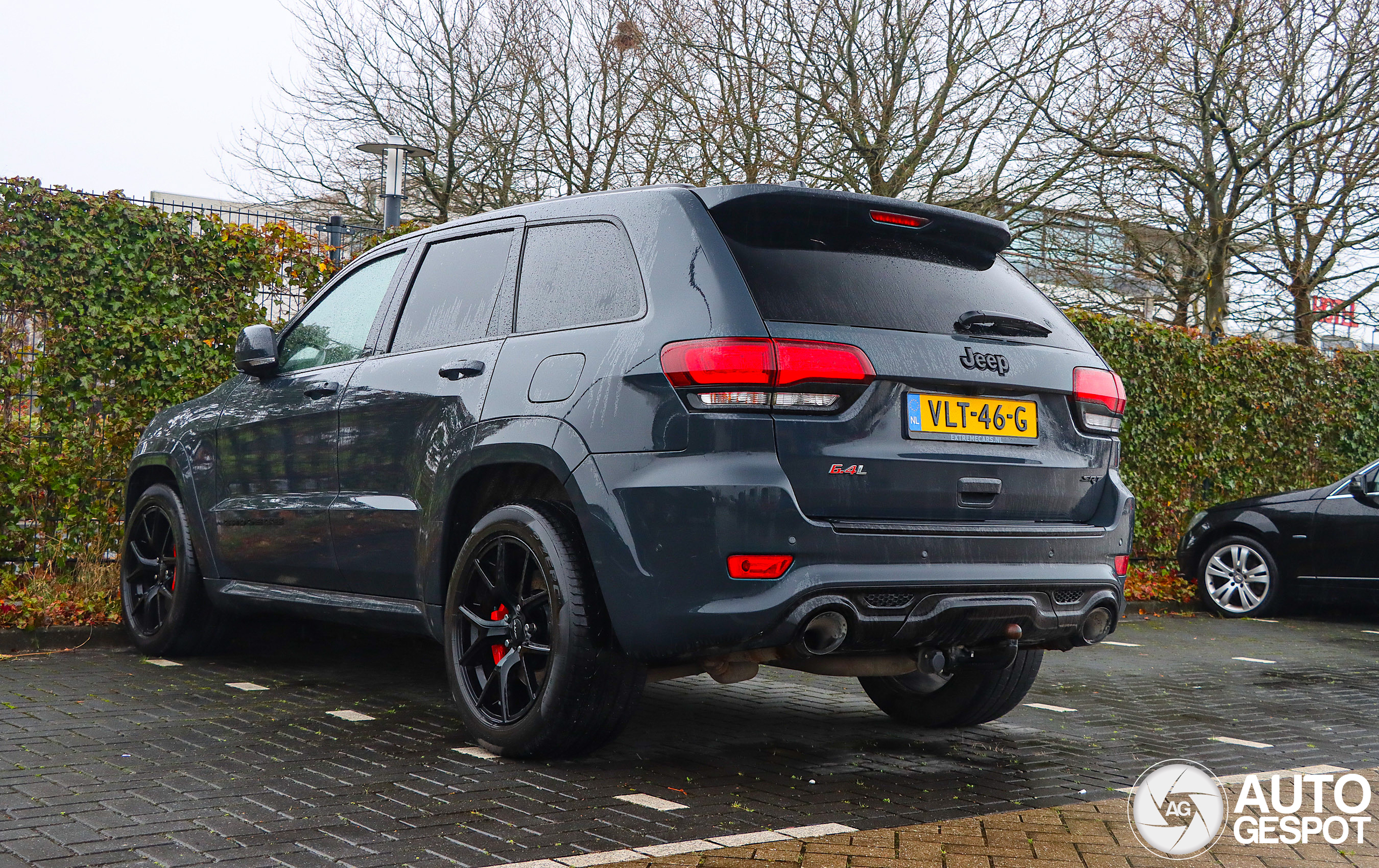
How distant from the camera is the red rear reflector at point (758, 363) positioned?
12.7 feet

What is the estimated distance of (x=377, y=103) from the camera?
23734 millimetres

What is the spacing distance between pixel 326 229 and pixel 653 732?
5387mm

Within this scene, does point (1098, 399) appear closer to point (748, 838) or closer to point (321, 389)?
point (748, 838)

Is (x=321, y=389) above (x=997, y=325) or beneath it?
beneath

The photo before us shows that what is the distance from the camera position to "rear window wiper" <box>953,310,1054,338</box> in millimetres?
4340

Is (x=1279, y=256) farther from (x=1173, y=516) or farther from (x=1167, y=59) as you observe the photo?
(x=1173, y=516)

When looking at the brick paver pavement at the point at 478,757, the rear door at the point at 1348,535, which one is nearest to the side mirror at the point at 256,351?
the brick paver pavement at the point at 478,757

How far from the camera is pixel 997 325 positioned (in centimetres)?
439

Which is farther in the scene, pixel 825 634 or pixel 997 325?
pixel 997 325

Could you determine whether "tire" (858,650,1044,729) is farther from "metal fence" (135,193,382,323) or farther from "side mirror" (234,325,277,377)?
"metal fence" (135,193,382,323)

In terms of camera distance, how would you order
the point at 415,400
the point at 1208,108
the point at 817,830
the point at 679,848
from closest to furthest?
the point at 679,848
the point at 817,830
the point at 415,400
the point at 1208,108

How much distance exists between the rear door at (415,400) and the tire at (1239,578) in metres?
8.34

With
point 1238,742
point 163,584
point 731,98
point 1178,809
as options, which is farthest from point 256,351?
point 731,98

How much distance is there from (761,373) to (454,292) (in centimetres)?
178
